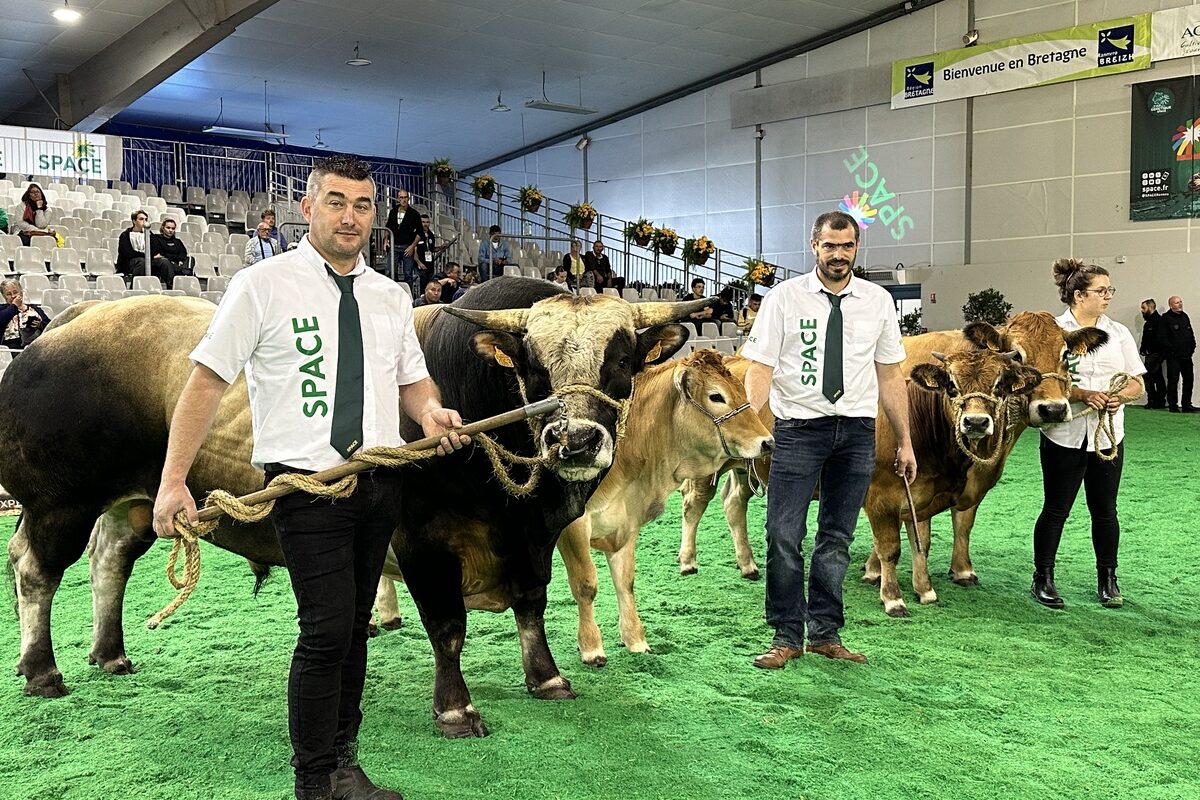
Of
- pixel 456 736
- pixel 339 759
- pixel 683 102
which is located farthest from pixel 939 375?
pixel 683 102

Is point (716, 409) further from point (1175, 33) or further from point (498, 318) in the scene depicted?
point (1175, 33)

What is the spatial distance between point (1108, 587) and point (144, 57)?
19.3 meters

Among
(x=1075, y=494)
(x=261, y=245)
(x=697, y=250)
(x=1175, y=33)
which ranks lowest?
(x=1075, y=494)

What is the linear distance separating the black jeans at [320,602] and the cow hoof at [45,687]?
204 cm

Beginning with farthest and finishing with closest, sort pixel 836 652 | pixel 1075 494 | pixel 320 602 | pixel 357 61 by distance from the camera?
pixel 357 61, pixel 1075 494, pixel 836 652, pixel 320 602

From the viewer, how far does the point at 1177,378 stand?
64.5 feet

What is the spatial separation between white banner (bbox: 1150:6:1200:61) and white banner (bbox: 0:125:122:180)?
69.5ft

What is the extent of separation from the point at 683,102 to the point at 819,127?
4638 mm

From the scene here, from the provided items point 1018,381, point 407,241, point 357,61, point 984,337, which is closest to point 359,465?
point 1018,381

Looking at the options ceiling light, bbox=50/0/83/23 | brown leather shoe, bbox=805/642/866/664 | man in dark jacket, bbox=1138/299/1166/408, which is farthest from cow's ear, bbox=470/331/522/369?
man in dark jacket, bbox=1138/299/1166/408

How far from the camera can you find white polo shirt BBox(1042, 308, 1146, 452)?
581 cm

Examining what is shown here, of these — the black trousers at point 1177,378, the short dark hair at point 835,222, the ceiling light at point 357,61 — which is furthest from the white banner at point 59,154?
the black trousers at point 1177,378

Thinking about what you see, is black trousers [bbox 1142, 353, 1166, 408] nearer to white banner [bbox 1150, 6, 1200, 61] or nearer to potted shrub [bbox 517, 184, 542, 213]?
white banner [bbox 1150, 6, 1200, 61]

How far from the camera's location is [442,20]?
832 inches
